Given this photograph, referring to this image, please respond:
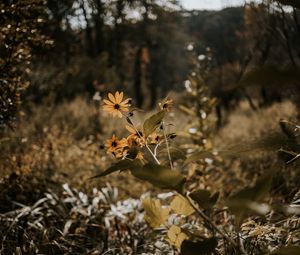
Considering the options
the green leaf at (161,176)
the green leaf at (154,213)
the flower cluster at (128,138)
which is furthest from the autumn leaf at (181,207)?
the green leaf at (161,176)

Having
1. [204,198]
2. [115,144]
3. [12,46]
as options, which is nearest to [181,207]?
[204,198]

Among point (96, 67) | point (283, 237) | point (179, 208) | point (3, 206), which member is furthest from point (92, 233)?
point (96, 67)

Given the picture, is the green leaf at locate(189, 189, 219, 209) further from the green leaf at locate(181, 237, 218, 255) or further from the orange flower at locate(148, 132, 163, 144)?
the orange flower at locate(148, 132, 163, 144)

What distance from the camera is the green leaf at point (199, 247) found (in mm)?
1080

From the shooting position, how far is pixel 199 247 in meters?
1.08

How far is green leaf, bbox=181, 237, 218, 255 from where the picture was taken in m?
1.08

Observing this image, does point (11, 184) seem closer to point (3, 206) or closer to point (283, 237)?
point (3, 206)

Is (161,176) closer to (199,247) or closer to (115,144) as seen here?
(199,247)

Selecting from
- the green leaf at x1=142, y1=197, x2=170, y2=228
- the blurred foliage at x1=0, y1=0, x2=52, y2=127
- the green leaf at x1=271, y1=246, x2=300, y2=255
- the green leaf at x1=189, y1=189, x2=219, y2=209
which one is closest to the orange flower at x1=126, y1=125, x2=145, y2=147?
the green leaf at x1=142, y1=197, x2=170, y2=228

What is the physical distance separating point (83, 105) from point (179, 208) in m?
8.06

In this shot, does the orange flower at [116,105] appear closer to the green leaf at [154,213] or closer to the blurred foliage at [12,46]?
the green leaf at [154,213]

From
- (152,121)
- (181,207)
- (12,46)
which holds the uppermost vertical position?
(12,46)

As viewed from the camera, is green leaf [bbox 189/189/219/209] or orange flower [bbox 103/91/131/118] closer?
green leaf [bbox 189/189/219/209]

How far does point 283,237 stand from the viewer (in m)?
1.92
